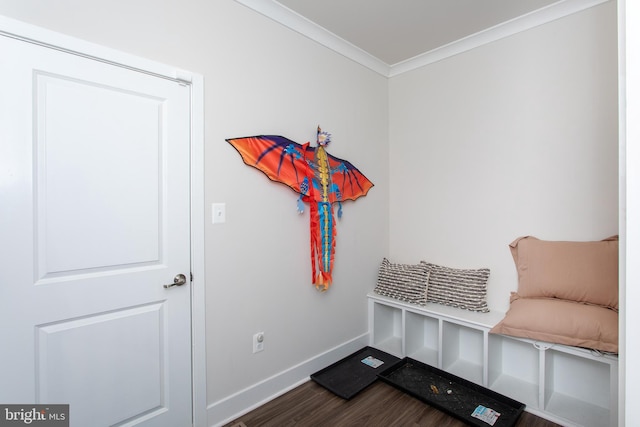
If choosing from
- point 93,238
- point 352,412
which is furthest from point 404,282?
point 93,238

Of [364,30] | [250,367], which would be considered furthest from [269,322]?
[364,30]

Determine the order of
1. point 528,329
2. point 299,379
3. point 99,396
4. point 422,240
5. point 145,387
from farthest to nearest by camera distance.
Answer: point 422,240 → point 299,379 → point 528,329 → point 145,387 → point 99,396

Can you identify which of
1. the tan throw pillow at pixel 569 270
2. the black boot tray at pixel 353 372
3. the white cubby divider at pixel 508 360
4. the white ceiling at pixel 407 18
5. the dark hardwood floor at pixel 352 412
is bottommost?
the dark hardwood floor at pixel 352 412

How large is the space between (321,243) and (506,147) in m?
1.58

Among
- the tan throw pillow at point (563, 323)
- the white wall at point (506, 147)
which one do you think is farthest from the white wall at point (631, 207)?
the white wall at point (506, 147)

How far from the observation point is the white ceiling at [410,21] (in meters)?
2.09

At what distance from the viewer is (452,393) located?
2135 millimetres

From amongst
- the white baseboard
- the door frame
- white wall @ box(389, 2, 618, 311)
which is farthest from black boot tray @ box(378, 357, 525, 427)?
Answer: the door frame

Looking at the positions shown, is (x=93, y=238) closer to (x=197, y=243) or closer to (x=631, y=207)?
(x=197, y=243)

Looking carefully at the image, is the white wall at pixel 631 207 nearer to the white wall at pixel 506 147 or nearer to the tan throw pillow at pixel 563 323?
the tan throw pillow at pixel 563 323

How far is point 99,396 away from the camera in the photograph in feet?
4.86

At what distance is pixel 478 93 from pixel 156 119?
2.34m

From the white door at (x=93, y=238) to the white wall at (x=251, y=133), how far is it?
0.52 feet

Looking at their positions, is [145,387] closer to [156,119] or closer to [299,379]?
[299,379]
